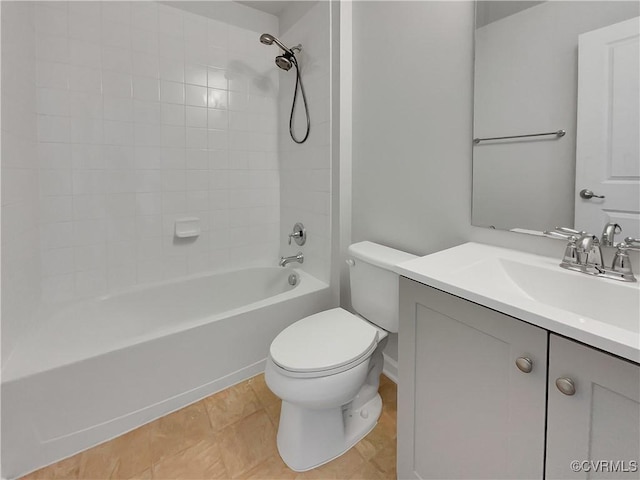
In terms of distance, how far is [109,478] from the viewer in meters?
1.13

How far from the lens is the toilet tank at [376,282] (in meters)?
1.31

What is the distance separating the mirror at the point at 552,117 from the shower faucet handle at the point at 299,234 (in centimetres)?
116

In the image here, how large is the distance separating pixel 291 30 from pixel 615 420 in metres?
2.50

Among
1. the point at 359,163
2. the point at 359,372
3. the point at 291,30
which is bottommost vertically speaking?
the point at 359,372

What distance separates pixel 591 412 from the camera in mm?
561

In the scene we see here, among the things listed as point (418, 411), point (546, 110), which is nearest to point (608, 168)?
point (546, 110)

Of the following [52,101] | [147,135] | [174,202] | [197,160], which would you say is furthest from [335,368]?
[52,101]

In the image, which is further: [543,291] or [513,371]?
[543,291]

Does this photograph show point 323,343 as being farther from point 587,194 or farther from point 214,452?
point 587,194

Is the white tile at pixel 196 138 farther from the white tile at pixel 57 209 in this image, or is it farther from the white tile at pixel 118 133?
the white tile at pixel 57 209

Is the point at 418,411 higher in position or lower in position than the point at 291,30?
lower

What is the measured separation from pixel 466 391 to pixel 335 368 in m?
0.45

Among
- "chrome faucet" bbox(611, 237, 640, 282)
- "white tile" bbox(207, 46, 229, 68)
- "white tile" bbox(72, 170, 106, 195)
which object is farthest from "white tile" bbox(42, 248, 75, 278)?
"chrome faucet" bbox(611, 237, 640, 282)

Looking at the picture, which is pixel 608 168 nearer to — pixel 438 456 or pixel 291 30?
pixel 438 456
